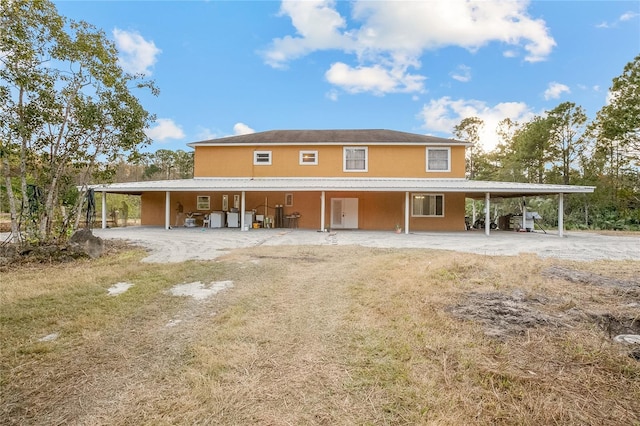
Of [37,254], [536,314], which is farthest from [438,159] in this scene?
[37,254]

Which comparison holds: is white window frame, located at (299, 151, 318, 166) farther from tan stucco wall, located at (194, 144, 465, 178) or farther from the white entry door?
the white entry door

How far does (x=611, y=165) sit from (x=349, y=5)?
72.2ft

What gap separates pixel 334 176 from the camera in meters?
17.0

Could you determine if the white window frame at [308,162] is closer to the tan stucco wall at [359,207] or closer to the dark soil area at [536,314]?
the tan stucco wall at [359,207]

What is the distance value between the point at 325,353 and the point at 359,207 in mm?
14047

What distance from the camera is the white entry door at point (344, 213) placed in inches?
657

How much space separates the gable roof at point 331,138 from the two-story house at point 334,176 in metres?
0.06

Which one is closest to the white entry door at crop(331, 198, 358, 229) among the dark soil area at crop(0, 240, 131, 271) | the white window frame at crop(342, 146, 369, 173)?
the white window frame at crop(342, 146, 369, 173)

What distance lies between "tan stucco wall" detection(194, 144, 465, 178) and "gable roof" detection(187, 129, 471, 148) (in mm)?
296

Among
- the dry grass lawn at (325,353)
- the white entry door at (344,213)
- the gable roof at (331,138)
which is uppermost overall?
the gable roof at (331,138)

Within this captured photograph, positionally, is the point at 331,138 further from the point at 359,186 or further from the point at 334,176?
the point at 359,186

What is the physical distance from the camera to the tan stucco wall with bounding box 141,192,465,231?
16266 millimetres

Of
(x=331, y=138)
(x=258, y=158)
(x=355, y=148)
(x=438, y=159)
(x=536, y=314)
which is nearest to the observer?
(x=536, y=314)

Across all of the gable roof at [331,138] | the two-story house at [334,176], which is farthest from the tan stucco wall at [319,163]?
the gable roof at [331,138]
